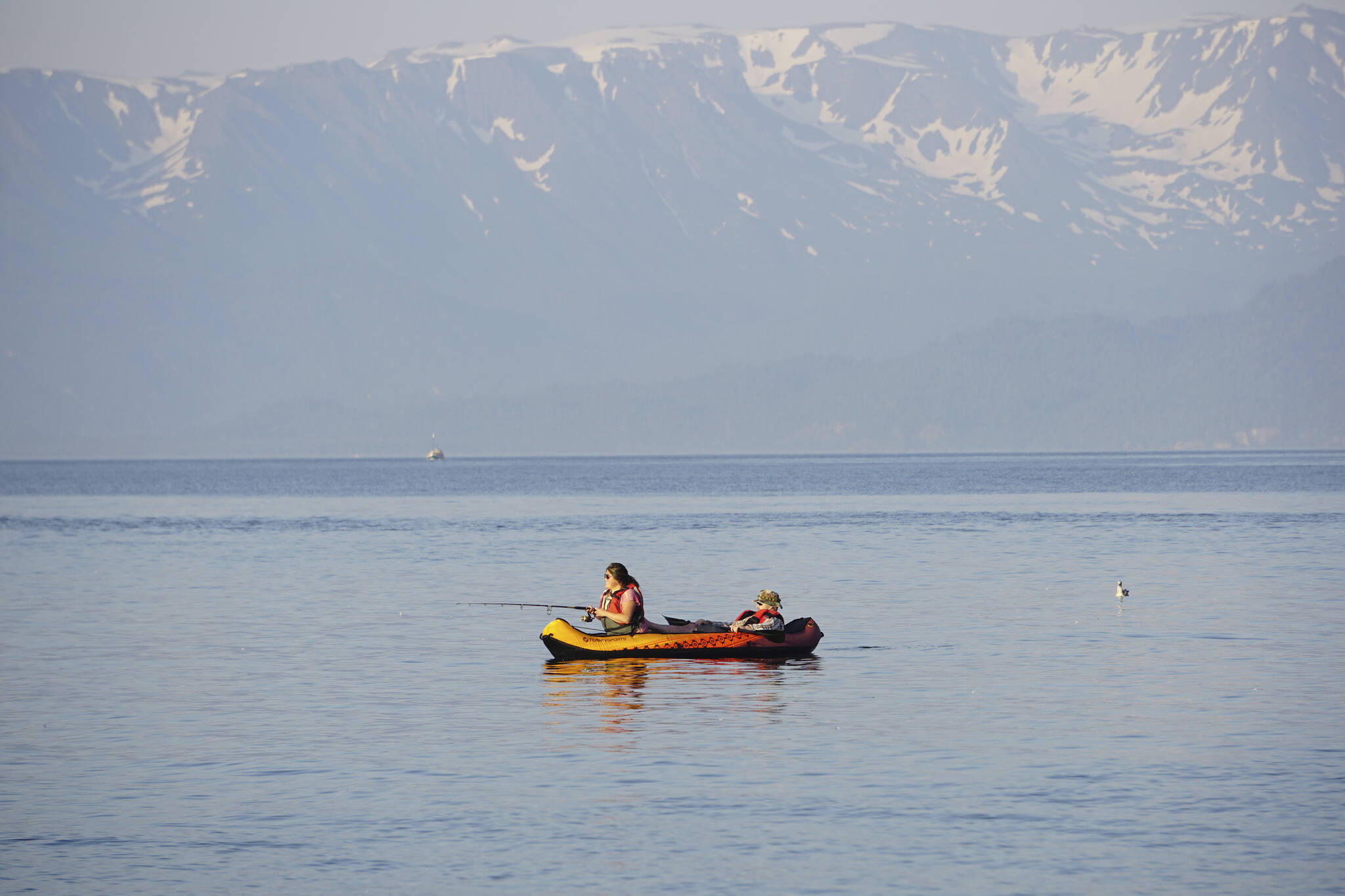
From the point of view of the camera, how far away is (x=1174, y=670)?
1439 inches

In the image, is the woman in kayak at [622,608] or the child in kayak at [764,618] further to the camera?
the woman in kayak at [622,608]

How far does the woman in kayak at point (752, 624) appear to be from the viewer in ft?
129

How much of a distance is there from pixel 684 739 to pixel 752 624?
1103cm

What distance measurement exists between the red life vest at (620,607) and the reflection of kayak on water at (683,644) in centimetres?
24

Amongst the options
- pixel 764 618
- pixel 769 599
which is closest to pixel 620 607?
pixel 764 618

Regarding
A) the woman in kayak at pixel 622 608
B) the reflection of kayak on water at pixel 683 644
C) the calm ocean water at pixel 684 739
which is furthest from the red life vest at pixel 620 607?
the calm ocean water at pixel 684 739

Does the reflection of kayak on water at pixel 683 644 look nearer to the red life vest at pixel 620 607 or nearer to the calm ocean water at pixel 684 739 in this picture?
the red life vest at pixel 620 607

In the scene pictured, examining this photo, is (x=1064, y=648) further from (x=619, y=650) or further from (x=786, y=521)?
(x=786, y=521)

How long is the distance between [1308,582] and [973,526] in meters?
45.3

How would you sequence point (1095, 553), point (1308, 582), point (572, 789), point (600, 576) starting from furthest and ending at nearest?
1. point (1095, 553)
2. point (600, 576)
3. point (1308, 582)
4. point (572, 789)

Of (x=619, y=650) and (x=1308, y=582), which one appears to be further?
(x=1308, y=582)

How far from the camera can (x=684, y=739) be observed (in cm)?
2861

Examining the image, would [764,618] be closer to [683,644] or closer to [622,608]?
[683,644]

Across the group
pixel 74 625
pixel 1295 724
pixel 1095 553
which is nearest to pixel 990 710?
pixel 1295 724
